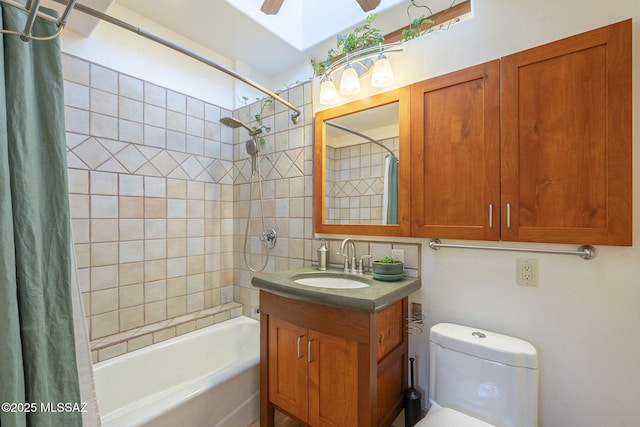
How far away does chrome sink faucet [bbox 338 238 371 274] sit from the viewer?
1691mm

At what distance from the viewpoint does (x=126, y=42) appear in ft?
6.14

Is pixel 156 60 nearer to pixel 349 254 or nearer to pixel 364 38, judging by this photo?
pixel 364 38

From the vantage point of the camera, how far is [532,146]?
3.88 feet

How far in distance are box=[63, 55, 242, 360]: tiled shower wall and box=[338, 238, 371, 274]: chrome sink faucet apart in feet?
3.93

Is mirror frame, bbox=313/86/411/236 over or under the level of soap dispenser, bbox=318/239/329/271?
over

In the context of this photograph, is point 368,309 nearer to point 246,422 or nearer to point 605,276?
point 605,276

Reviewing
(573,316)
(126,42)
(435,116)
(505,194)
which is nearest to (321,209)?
(435,116)

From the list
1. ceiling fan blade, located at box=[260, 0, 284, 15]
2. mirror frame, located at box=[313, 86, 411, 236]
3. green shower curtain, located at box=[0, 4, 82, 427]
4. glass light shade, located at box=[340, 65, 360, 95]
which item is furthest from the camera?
ceiling fan blade, located at box=[260, 0, 284, 15]

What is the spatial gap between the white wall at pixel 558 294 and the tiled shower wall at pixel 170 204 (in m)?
0.33

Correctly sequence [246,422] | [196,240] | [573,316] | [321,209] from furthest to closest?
[196,240] → [321,209] → [246,422] → [573,316]

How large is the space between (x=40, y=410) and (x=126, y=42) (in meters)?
2.12

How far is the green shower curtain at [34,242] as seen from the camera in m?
0.71

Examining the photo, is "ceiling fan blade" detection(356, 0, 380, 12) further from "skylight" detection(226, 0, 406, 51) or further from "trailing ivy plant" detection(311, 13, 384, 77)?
"trailing ivy plant" detection(311, 13, 384, 77)

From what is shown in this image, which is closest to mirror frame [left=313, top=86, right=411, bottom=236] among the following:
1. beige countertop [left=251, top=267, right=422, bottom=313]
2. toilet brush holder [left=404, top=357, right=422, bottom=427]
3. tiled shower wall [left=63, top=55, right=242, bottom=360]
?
beige countertop [left=251, top=267, right=422, bottom=313]
